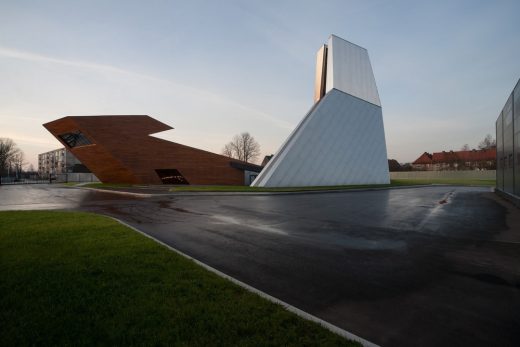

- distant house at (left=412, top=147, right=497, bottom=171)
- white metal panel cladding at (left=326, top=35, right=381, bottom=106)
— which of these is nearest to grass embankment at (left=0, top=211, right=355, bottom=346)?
white metal panel cladding at (left=326, top=35, right=381, bottom=106)

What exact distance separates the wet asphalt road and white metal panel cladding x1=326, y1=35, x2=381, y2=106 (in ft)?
82.7

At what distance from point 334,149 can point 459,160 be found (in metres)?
73.7

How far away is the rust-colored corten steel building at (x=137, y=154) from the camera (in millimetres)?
32125

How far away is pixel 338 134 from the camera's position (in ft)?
95.3

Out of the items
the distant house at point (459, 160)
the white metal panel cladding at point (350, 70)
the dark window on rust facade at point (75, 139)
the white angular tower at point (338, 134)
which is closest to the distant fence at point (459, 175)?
the distant house at point (459, 160)

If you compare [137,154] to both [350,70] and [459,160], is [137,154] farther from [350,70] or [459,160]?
[459,160]

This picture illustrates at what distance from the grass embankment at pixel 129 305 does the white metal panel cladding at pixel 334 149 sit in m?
20.2

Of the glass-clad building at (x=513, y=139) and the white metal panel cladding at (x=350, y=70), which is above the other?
the white metal panel cladding at (x=350, y=70)

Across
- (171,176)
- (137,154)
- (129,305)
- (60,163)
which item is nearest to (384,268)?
(129,305)

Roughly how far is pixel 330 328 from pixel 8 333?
124 inches

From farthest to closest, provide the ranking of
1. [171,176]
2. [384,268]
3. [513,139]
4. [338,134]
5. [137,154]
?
[171,176] → [137,154] → [338,134] → [513,139] → [384,268]

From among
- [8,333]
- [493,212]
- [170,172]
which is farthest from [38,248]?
[170,172]

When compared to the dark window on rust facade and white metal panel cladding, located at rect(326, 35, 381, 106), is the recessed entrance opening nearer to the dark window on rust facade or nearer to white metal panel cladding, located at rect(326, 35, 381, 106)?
the dark window on rust facade

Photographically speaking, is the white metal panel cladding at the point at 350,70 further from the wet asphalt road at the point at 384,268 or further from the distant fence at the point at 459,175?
the distant fence at the point at 459,175
